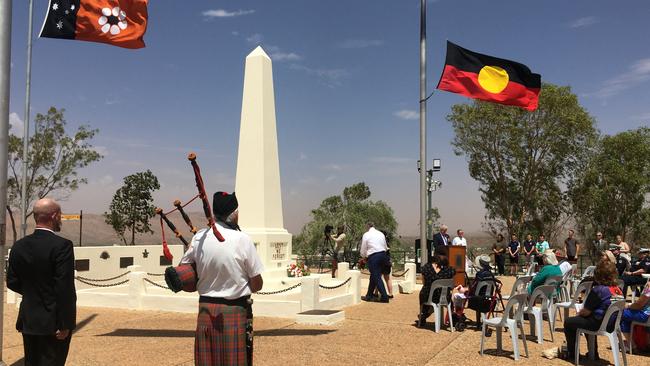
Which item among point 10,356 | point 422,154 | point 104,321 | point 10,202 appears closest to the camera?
point 10,356

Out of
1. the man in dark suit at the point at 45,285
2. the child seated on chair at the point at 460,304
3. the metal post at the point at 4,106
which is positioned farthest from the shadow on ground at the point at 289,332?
the man in dark suit at the point at 45,285

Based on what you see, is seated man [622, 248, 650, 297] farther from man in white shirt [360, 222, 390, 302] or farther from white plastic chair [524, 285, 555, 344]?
man in white shirt [360, 222, 390, 302]

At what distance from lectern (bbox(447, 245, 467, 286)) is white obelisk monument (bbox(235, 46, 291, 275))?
6.12 m

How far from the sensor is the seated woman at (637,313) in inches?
304

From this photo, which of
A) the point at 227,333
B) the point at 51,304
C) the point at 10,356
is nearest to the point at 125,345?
the point at 10,356

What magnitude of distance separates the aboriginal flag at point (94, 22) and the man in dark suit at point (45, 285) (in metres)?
6.27

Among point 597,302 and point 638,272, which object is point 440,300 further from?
point 638,272

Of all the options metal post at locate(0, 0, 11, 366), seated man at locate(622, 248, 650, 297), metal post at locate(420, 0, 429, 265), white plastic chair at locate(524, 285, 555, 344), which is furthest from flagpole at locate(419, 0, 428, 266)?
metal post at locate(0, 0, 11, 366)

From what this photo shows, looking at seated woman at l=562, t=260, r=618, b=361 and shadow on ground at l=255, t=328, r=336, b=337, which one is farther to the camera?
shadow on ground at l=255, t=328, r=336, b=337

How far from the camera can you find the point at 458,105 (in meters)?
33.6

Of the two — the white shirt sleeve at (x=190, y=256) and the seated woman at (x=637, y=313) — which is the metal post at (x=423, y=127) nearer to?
the seated woman at (x=637, y=313)

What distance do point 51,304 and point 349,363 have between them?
12.4 feet

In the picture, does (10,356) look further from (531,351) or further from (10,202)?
(10,202)

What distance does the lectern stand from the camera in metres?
10.5
